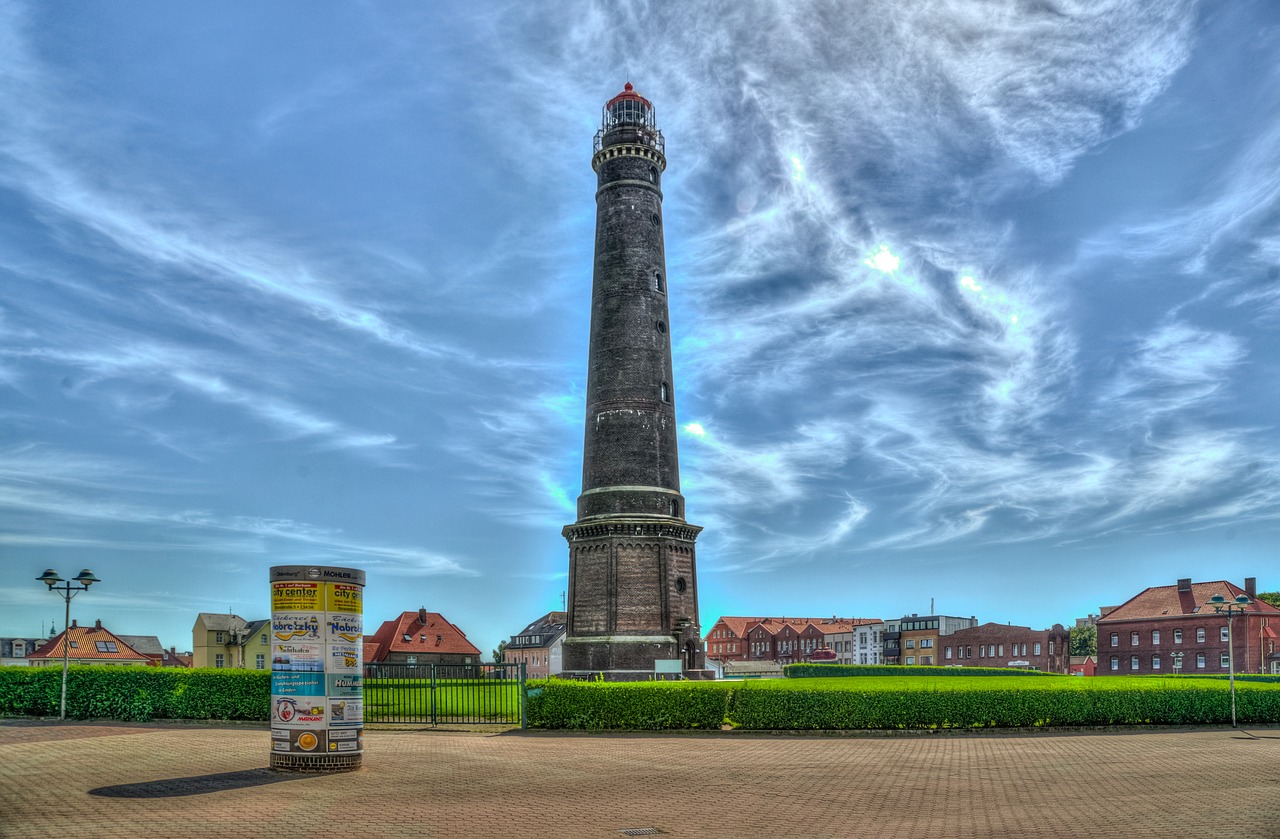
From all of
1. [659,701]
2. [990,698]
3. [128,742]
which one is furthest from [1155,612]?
[128,742]

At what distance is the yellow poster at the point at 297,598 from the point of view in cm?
1711

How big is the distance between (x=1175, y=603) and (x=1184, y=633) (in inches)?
97.9

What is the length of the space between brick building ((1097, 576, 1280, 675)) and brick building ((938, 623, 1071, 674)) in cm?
1218

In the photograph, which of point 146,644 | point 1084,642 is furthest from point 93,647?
point 1084,642

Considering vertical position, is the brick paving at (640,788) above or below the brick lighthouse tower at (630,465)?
below

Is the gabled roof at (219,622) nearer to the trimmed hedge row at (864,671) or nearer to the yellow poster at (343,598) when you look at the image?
the trimmed hedge row at (864,671)

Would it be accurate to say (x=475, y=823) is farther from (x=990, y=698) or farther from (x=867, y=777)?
(x=990, y=698)

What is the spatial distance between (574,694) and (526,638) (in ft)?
272

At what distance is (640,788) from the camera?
15.9 m

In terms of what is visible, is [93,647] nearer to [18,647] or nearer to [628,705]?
[18,647]

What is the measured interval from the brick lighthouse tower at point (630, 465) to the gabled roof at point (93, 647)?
5950 cm

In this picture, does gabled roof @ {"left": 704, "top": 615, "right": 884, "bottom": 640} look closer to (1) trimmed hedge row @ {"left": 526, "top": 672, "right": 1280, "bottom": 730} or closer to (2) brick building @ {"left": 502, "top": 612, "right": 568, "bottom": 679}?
(2) brick building @ {"left": 502, "top": 612, "right": 568, "bottom": 679}

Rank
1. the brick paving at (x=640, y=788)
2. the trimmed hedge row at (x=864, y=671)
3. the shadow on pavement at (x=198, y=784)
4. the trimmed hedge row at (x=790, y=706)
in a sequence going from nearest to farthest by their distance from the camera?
the brick paving at (x=640, y=788) < the shadow on pavement at (x=198, y=784) < the trimmed hedge row at (x=790, y=706) < the trimmed hedge row at (x=864, y=671)

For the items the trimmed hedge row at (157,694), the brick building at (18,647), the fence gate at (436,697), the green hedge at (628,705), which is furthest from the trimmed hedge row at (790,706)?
the brick building at (18,647)
